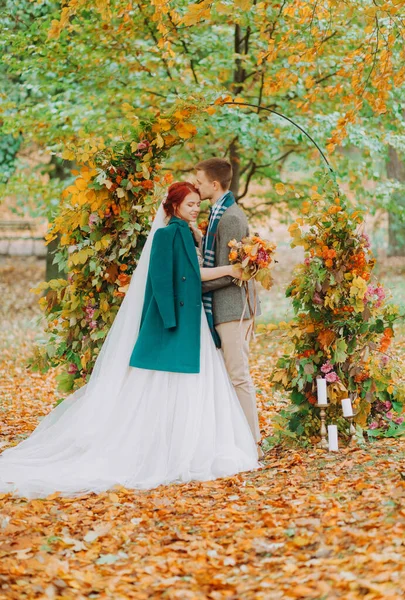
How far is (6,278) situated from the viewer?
57.5 ft

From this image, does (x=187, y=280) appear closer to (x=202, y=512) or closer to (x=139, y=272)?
(x=139, y=272)

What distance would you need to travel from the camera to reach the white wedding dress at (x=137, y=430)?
487 centimetres

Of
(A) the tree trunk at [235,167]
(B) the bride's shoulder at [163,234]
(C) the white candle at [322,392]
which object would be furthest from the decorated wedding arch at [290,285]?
(A) the tree trunk at [235,167]

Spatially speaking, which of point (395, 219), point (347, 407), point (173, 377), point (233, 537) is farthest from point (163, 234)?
point (395, 219)

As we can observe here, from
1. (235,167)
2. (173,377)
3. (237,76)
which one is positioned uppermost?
(237,76)

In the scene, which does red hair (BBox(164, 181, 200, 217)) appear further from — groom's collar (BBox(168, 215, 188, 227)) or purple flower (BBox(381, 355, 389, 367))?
purple flower (BBox(381, 355, 389, 367))

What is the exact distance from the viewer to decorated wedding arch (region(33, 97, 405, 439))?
5383 mm

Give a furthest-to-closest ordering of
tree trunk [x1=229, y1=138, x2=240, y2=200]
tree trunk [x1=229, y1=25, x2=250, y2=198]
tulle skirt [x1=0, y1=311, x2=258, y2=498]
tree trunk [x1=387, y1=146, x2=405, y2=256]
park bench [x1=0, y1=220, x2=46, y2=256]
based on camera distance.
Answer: park bench [x1=0, y1=220, x2=46, y2=256] → tree trunk [x1=387, y1=146, x2=405, y2=256] → tree trunk [x1=229, y1=138, x2=240, y2=200] → tree trunk [x1=229, y1=25, x2=250, y2=198] → tulle skirt [x1=0, y1=311, x2=258, y2=498]

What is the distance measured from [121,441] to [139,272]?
110 centimetres

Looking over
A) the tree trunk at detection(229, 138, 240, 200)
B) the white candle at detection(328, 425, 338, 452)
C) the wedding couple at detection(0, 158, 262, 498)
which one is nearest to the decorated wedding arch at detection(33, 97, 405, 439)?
the white candle at detection(328, 425, 338, 452)

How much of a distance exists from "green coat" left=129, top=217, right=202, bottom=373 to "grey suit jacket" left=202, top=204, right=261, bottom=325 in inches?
5.7

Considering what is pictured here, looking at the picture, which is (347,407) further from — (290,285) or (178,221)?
(178,221)

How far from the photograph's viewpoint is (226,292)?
5.20 m

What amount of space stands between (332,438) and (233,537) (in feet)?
5.36
